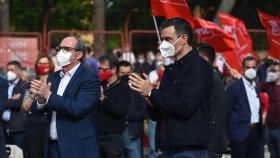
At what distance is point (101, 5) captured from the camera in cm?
2503

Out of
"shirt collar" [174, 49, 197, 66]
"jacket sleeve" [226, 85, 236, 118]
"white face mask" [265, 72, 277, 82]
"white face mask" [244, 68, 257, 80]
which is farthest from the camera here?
"white face mask" [265, 72, 277, 82]

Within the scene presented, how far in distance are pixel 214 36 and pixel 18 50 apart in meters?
5.13

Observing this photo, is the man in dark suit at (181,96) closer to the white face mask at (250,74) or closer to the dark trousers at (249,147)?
the dark trousers at (249,147)

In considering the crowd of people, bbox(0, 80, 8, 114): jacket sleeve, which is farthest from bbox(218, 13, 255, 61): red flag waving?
bbox(0, 80, 8, 114): jacket sleeve

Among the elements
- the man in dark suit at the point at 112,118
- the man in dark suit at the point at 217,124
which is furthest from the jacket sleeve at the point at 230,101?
the man in dark suit at the point at 217,124

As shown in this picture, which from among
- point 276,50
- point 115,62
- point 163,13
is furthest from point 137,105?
point 276,50

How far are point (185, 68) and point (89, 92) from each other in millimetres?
1362

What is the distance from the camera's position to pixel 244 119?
11.8 m

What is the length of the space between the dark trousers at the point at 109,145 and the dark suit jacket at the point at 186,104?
3.95 meters

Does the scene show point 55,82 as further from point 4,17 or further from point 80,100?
point 4,17

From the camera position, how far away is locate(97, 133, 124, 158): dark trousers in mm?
11047

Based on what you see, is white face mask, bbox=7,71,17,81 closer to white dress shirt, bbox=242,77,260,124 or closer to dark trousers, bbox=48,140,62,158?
white dress shirt, bbox=242,77,260,124

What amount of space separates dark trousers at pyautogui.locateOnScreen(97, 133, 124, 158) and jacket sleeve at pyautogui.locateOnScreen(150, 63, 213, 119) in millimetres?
4117

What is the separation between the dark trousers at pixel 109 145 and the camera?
36.2 feet
